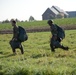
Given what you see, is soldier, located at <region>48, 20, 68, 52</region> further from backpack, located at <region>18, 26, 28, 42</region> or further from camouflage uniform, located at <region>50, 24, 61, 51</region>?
backpack, located at <region>18, 26, 28, 42</region>

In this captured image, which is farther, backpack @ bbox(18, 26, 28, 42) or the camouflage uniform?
backpack @ bbox(18, 26, 28, 42)

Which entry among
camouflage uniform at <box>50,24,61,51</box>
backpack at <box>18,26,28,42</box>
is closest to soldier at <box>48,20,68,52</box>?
camouflage uniform at <box>50,24,61,51</box>

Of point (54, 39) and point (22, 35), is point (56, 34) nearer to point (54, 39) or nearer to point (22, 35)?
point (54, 39)

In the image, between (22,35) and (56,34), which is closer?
(56,34)

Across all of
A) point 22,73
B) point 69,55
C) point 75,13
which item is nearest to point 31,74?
point 22,73

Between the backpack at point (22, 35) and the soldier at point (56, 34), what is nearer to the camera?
the soldier at point (56, 34)

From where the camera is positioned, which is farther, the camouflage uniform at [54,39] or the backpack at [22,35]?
the backpack at [22,35]

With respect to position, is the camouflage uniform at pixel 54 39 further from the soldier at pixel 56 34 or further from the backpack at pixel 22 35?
the backpack at pixel 22 35

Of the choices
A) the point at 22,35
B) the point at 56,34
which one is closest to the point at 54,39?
the point at 56,34

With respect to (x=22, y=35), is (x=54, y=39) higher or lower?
lower

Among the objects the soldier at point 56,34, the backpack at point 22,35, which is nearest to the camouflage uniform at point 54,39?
the soldier at point 56,34

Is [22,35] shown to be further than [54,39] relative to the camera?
Yes

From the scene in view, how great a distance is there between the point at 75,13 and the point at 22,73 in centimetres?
13866

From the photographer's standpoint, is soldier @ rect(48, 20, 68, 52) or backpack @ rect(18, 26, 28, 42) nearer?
soldier @ rect(48, 20, 68, 52)
